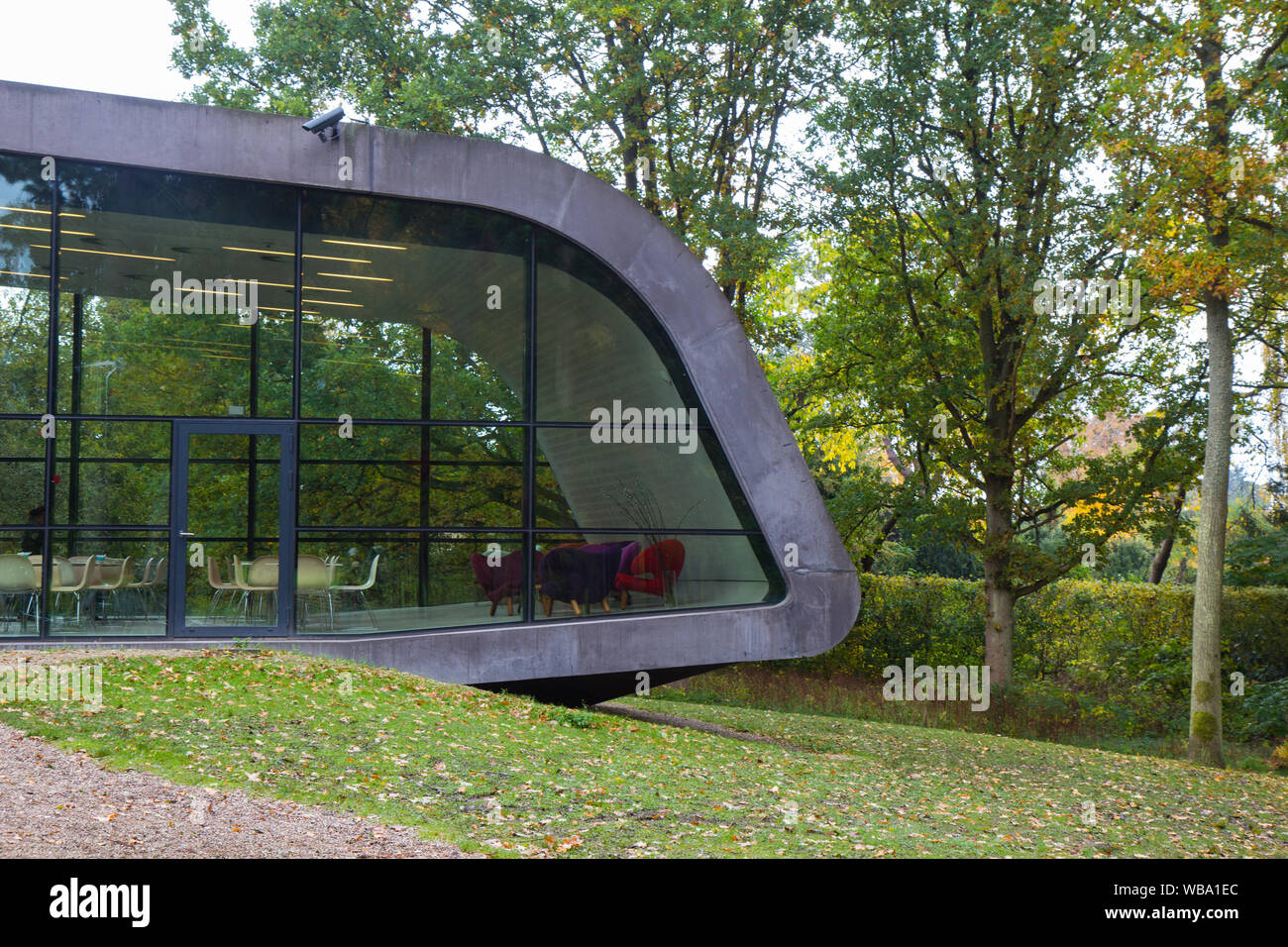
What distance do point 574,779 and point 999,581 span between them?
504 inches

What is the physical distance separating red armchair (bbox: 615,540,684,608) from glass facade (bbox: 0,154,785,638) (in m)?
0.02

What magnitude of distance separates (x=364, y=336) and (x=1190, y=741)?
12.6m

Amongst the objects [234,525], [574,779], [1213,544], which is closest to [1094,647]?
[1213,544]

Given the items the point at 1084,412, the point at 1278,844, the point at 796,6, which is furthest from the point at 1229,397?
the point at 796,6

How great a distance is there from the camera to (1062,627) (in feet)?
69.9

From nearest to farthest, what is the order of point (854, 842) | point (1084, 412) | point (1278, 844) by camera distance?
point (854, 842)
point (1278, 844)
point (1084, 412)

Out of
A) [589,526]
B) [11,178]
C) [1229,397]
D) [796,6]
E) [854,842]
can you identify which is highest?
[796,6]

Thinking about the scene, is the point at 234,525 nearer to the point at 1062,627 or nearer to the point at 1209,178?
the point at 1209,178

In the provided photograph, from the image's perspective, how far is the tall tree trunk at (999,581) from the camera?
60.5ft

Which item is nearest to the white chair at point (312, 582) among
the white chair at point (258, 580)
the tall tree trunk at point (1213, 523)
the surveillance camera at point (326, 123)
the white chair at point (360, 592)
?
the white chair at point (360, 592)

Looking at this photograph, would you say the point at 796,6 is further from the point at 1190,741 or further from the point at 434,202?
the point at 1190,741

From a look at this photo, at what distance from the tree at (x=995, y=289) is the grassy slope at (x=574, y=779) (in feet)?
21.6

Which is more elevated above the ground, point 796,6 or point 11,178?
point 796,6

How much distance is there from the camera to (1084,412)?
18812mm
